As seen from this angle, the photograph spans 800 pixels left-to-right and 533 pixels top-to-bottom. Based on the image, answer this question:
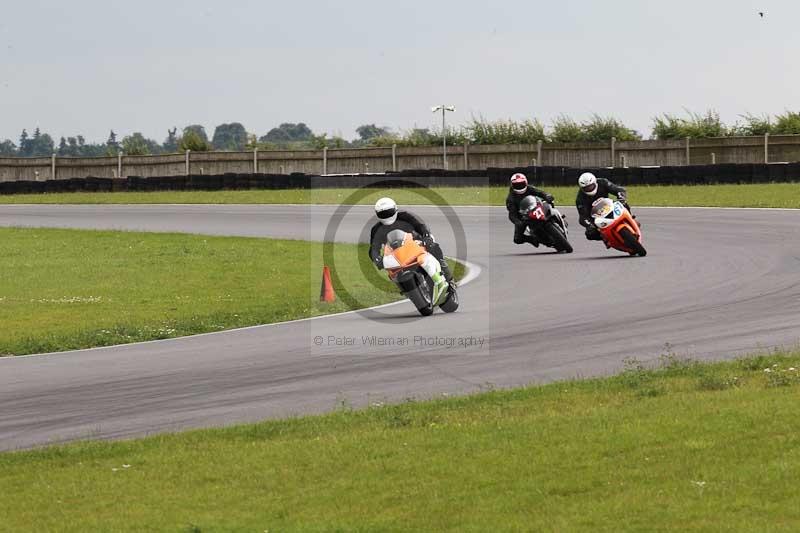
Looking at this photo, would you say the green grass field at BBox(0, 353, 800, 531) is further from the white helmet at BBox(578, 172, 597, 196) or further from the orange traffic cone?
the white helmet at BBox(578, 172, 597, 196)

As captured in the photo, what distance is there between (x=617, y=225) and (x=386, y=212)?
6.92 m

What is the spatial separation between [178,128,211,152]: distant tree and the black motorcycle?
150 feet

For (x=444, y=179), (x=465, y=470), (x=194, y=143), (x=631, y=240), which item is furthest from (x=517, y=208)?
(x=194, y=143)

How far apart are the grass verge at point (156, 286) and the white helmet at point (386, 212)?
2015mm

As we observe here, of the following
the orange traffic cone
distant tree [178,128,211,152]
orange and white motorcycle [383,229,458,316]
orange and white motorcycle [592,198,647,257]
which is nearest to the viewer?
orange and white motorcycle [383,229,458,316]

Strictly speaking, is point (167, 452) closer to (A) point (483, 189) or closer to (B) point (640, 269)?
(B) point (640, 269)

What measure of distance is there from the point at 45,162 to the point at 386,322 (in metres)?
51.4

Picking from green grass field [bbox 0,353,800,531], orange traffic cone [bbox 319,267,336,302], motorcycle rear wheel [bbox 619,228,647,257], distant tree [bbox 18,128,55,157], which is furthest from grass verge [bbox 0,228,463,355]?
distant tree [bbox 18,128,55,157]

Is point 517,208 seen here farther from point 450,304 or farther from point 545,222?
point 450,304

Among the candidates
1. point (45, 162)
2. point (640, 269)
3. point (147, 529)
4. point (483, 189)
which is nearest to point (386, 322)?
point (640, 269)

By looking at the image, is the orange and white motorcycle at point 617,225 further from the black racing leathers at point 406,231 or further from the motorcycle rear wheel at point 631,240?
the black racing leathers at point 406,231

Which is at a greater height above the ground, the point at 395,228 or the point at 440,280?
the point at 395,228

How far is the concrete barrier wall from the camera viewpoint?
50.2m

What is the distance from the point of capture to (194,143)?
219 feet
